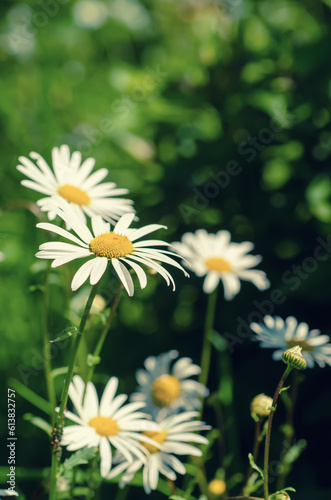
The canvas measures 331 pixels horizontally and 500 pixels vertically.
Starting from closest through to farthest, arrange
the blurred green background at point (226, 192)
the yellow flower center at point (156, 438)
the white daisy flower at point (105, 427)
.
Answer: the white daisy flower at point (105, 427) < the yellow flower center at point (156, 438) < the blurred green background at point (226, 192)

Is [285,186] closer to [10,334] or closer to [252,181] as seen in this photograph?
[252,181]

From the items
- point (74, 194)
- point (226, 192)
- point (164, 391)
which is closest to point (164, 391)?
point (164, 391)

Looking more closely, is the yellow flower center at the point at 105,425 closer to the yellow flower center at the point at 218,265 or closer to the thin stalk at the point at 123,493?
the thin stalk at the point at 123,493

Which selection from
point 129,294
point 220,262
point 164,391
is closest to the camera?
point 129,294

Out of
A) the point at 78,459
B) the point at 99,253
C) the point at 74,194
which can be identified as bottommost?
the point at 78,459

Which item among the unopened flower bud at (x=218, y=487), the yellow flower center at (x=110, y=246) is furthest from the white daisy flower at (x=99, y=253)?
the unopened flower bud at (x=218, y=487)

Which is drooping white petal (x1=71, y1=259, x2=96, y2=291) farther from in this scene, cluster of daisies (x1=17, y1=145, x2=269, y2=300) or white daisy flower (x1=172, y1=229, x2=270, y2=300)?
white daisy flower (x1=172, y1=229, x2=270, y2=300)

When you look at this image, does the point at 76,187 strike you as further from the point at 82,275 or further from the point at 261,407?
the point at 261,407

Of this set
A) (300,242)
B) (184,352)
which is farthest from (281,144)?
(184,352)
